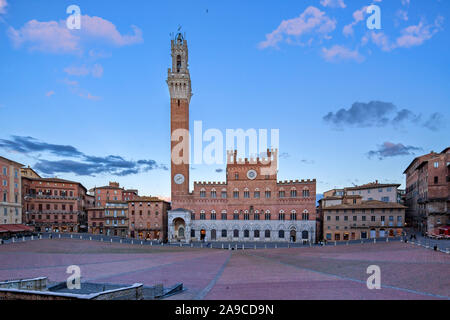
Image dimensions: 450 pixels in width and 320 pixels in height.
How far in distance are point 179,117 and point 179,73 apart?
965 cm

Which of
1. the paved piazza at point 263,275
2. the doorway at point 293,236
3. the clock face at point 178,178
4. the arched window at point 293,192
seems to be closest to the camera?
the paved piazza at point 263,275

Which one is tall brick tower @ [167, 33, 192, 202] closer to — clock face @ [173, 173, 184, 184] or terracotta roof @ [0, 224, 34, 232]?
clock face @ [173, 173, 184, 184]

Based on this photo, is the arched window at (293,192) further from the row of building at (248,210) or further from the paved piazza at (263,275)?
the paved piazza at (263,275)

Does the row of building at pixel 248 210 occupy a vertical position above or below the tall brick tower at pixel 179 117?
below

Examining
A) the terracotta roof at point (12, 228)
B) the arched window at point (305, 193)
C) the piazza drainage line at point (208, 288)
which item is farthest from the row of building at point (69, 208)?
the piazza drainage line at point (208, 288)

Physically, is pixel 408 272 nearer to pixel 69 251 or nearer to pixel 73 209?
pixel 69 251

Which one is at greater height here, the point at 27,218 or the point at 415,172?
the point at 415,172

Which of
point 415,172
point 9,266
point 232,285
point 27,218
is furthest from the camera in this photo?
point 415,172

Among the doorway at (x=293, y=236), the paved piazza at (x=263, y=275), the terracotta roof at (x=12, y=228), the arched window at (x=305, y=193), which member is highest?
the arched window at (x=305, y=193)

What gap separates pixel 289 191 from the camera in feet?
192

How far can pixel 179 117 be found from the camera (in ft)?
204

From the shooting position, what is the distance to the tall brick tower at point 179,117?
6031 cm
